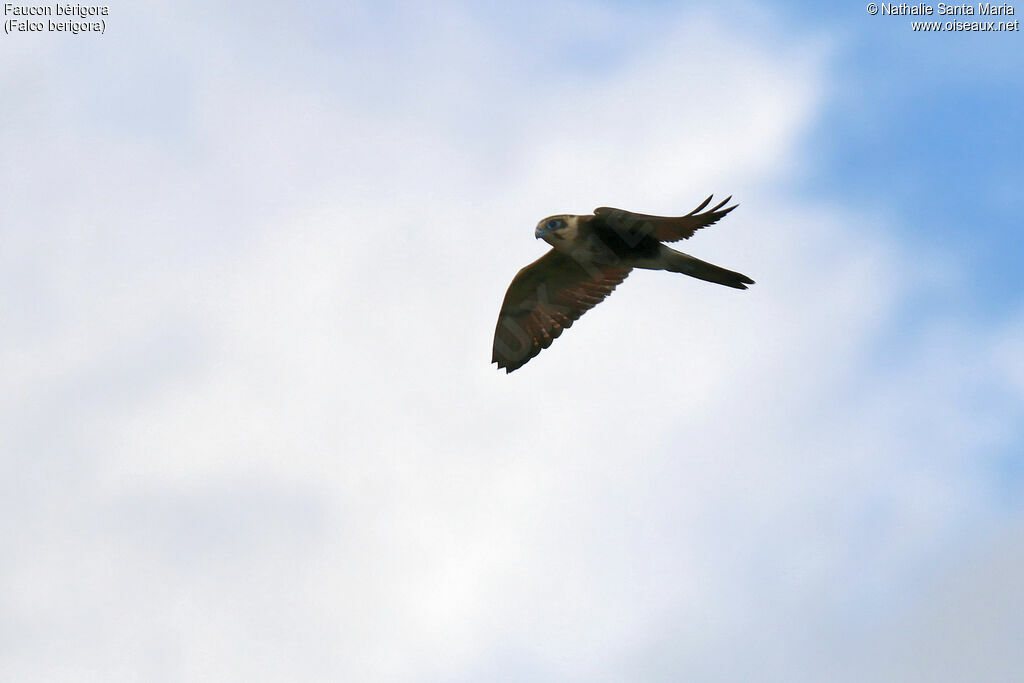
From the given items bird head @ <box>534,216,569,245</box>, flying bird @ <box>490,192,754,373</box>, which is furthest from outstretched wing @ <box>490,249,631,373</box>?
bird head @ <box>534,216,569,245</box>

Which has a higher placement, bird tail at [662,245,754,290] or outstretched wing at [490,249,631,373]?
outstretched wing at [490,249,631,373]

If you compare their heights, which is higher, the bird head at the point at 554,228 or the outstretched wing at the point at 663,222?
the bird head at the point at 554,228

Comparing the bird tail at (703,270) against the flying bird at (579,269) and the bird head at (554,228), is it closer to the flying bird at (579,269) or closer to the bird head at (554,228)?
the flying bird at (579,269)

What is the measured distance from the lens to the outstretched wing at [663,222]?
1084cm

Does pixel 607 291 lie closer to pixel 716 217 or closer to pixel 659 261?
pixel 659 261

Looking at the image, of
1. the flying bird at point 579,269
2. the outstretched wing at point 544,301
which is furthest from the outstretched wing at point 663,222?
the outstretched wing at point 544,301

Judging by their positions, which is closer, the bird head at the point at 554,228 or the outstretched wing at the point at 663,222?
the outstretched wing at the point at 663,222

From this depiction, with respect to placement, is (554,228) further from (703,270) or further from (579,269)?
(703,270)

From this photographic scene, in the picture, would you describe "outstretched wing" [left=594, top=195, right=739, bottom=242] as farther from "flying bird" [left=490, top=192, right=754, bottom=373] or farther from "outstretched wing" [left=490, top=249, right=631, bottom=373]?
"outstretched wing" [left=490, top=249, right=631, bottom=373]

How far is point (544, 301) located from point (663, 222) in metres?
2.51

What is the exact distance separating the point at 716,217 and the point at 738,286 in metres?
1.32

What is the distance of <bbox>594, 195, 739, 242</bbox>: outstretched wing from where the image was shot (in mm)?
10836

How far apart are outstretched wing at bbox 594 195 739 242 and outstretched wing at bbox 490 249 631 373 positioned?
1085 mm

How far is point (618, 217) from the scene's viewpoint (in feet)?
38.1
